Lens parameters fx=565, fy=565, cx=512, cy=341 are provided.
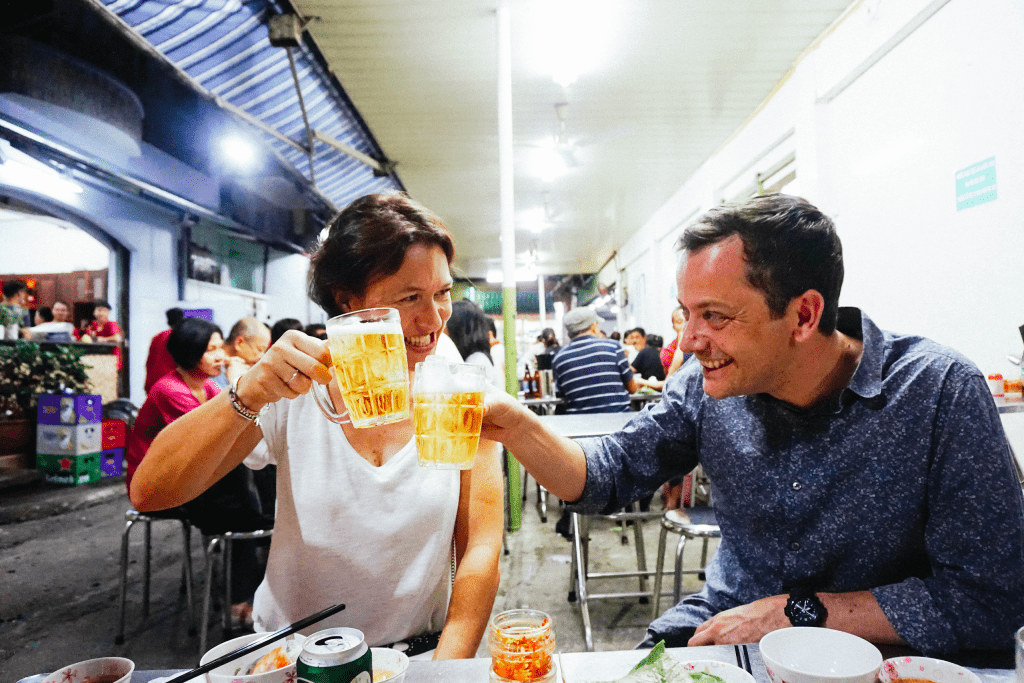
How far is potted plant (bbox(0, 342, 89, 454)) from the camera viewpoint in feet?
19.5

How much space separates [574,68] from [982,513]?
4.82 metres

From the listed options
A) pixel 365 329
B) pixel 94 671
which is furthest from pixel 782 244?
pixel 94 671

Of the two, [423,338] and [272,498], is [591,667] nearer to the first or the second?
[423,338]

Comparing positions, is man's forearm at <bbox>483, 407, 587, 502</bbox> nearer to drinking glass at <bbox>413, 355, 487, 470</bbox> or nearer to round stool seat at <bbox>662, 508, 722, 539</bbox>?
drinking glass at <bbox>413, 355, 487, 470</bbox>

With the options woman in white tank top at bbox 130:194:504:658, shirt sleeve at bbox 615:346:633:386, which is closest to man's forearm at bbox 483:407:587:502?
woman in white tank top at bbox 130:194:504:658

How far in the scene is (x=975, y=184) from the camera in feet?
10.7

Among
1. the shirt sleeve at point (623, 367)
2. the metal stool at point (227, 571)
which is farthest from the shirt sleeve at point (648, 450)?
the shirt sleeve at point (623, 367)

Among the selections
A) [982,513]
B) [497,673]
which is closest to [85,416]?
[497,673]

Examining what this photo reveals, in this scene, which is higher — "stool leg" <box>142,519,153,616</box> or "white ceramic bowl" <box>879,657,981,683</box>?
"white ceramic bowl" <box>879,657,981,683</box>

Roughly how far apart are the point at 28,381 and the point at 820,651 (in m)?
7.80

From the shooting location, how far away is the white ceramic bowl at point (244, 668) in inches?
27.2

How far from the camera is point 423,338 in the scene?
1.32 metres

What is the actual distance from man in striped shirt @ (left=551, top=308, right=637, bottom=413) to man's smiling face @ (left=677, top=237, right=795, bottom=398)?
3.30m

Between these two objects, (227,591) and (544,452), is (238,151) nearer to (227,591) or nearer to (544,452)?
(227,591)
